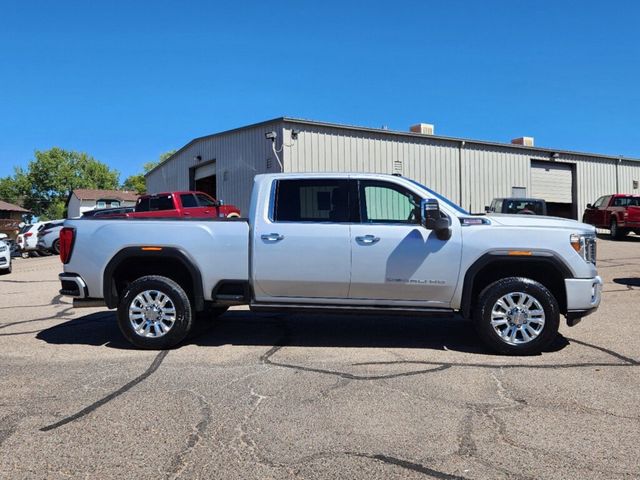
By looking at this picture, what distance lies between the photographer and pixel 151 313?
5910 mm

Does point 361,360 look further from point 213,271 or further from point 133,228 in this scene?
point 133,228

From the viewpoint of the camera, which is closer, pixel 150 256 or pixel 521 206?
pixel 150 256

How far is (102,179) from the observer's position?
96.1 m

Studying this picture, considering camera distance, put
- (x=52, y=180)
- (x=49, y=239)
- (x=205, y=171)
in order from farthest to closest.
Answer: (x=52, y=180) → (x=205, y=171) → (x=49, y=239)

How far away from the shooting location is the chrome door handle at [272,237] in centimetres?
578

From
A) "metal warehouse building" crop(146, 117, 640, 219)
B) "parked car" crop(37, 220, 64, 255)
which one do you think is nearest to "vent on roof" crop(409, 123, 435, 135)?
"metal warehouse building" crop(146, 117, 640, 219)

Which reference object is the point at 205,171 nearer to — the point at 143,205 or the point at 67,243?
the point at 143,205

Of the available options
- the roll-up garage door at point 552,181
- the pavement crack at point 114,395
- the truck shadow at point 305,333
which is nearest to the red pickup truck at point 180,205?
the truck shadow at point 305,333

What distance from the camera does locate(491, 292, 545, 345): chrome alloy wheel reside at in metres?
5.56

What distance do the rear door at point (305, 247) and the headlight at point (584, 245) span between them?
2352 mm

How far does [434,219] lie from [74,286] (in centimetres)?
408

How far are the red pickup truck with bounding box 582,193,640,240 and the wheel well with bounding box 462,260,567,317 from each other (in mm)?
18183

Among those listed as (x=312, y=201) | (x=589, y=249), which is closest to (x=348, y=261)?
(x=312, y=201)

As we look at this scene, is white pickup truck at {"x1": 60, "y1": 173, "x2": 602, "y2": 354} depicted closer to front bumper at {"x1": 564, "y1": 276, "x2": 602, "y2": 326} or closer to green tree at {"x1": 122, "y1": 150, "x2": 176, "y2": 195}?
front bumper at {"x1": 564, "y1": 276, "x2": 602, "y2": 326}
